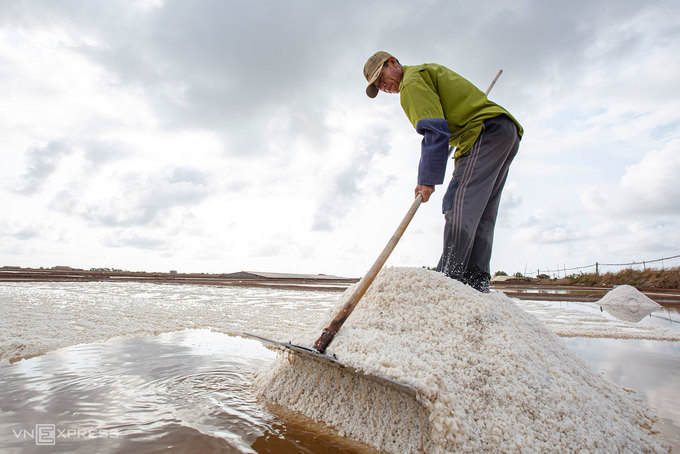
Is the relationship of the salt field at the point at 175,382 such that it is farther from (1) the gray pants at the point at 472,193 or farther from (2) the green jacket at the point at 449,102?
(2) the green jacket at the point at 449,102

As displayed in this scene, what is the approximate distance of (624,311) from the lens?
221 inches

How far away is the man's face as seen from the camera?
2473 millimetres

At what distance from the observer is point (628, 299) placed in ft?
20.2

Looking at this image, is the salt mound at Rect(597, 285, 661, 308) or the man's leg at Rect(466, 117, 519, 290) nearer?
the man's leg at Rect(466, 117, 519, 290)

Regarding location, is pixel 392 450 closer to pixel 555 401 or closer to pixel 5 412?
pixel 555 401

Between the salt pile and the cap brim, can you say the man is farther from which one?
the salt pile

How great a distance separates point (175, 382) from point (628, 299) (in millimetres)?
7396

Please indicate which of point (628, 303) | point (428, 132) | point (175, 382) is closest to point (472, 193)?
point (428, 132)

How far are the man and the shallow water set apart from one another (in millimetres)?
1419

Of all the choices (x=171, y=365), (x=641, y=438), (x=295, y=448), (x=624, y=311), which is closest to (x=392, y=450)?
(x=295, y=448)

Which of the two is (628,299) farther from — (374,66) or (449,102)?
(374,66)

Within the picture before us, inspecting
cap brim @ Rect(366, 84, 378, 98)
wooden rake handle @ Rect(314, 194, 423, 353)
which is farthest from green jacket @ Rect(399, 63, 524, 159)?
wooden rake handle @ Rect(314, 194, 423, 353)

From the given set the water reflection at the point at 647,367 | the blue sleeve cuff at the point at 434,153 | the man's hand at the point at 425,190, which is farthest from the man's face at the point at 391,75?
the water reflection at the point at 647,367

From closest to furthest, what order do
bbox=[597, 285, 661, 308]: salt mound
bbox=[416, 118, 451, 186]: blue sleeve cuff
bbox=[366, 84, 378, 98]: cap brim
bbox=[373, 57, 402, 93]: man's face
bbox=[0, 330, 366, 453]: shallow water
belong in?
1. bbox=[0, 330, 366, 453]: shallow water
2. bbox=[416, 118, 451, 186]: blue sleeve cuff
3. bbox=[373, 57, 402, 93]: man's face
4. bbox=[366, 84, 378, 98]: cap brim
5. bbox=[597, 285, 661, 308]: salt mound
